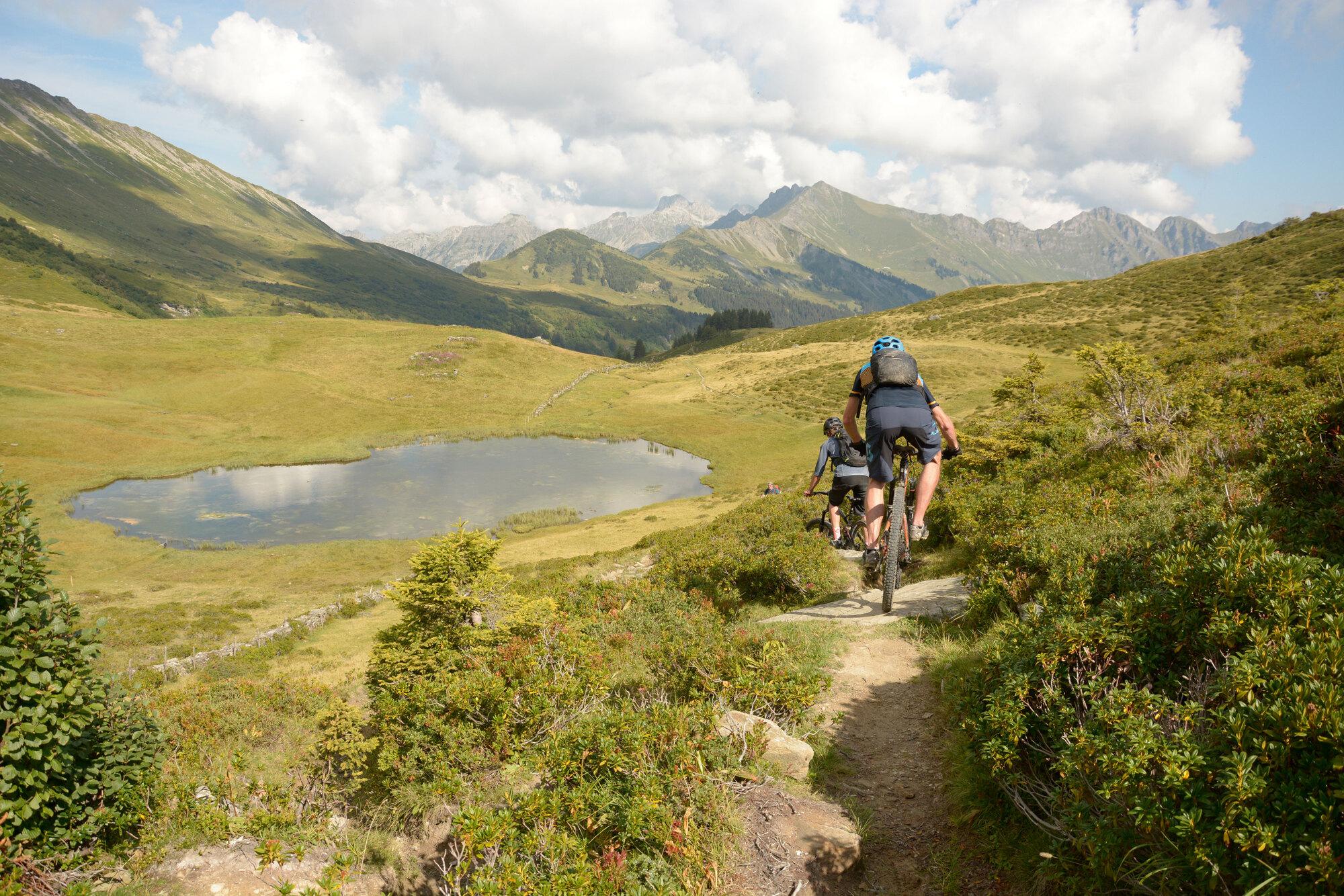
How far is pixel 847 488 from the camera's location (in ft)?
34.2

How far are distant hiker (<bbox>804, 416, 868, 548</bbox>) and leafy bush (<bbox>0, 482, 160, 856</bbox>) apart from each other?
8.91m

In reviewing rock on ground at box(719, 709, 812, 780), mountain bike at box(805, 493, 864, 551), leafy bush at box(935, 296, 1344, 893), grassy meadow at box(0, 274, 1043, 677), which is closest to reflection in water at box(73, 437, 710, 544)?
grassy meadow at box(0, 274, 1043, 677)

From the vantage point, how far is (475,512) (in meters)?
43.4

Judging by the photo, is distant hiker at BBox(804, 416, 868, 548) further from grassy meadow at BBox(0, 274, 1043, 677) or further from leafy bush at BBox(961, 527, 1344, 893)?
grassy meadow at BBox(0, 274, 1043, 677)

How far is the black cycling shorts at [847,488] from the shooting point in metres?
10.2

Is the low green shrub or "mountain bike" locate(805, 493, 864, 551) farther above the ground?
"mountain bike" locate(805, 493, 864, 551)

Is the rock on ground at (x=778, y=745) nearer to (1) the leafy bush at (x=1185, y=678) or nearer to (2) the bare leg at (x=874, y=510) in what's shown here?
(1) the leafy bush at (x=1185, y=678)

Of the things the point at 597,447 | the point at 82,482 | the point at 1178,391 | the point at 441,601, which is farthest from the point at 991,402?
the point at 82,482

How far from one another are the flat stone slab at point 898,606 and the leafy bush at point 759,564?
962 millimetres

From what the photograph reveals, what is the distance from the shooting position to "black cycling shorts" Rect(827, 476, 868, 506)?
10.2 m

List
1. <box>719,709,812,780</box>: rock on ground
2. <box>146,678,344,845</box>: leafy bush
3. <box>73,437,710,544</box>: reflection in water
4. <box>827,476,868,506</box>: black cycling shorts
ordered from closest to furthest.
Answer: <box>719,709,812,780</box>: rock on ground, <box>146,678,344,845</box>: leafy bush, <box>827,476,868,506</box>: black cycling shorts, <box>73,437,710,544</box>: reflection in water

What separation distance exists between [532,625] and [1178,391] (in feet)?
50.3

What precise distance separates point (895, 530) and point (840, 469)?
1.75 m

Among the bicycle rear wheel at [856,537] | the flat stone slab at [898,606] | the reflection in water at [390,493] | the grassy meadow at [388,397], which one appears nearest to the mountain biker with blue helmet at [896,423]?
the flat stone slab at [898,606]
